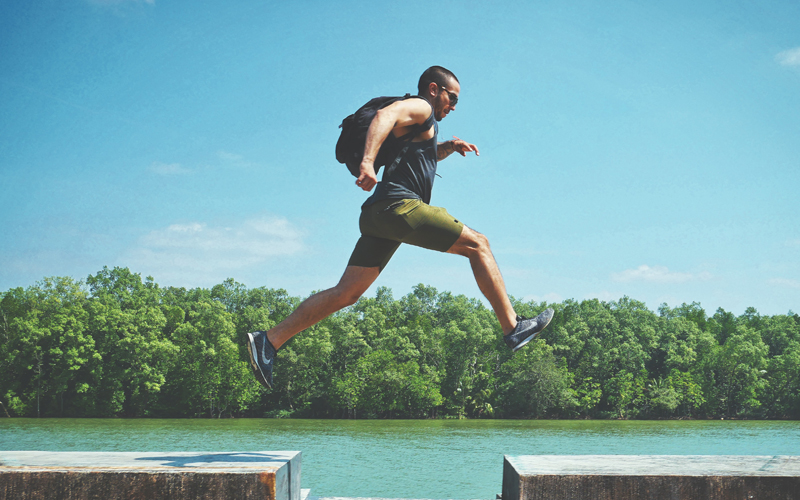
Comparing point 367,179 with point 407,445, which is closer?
point 367,179

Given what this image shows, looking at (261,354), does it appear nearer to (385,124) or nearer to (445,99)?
(385,124)

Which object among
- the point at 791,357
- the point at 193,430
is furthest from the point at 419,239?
the point at 791,357

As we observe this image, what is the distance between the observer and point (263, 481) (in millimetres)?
2875

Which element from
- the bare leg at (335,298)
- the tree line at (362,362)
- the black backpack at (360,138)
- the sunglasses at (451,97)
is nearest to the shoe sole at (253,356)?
the bare leg at (335,298)

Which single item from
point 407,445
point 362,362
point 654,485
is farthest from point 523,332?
point 362,362

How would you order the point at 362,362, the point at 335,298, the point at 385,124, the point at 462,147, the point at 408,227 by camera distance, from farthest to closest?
the point at 362,362 < the point at 462,147 < the point at 335,298 < the point at 408,227 < the point at 385,124

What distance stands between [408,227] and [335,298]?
66cm

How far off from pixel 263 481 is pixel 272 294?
77090mm

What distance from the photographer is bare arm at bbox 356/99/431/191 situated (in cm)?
342

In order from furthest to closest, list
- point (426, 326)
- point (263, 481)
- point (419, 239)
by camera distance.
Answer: point (426, 326), point (419, 239), point (263, 481)

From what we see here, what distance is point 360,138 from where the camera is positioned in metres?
3.78

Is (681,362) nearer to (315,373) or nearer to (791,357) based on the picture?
(791,357)

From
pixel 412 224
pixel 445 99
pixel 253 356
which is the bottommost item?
pixel 253 356

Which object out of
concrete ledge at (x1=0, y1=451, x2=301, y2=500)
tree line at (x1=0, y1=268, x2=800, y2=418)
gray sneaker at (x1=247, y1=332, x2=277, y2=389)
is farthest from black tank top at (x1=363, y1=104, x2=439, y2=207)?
tree line at (x1=0, y1=268, x2=800, y2=418)
